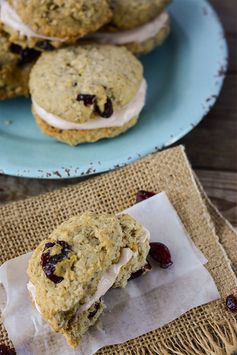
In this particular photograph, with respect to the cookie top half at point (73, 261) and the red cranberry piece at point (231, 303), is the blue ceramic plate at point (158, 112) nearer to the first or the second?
the cookie top half at point (73, 261)

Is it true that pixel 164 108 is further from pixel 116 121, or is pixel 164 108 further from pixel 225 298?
pixel 225 298

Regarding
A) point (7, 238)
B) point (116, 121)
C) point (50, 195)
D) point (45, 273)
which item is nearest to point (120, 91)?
point (116, 121)

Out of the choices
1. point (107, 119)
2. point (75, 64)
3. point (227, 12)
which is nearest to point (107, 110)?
point (107, 119)

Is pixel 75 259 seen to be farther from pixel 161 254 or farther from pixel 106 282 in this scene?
pixel 161 254

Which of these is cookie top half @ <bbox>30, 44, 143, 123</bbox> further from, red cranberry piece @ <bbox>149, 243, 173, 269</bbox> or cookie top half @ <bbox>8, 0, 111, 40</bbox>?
red cranberry piece @ <bbox>149, 243, 173, 269</bbox>

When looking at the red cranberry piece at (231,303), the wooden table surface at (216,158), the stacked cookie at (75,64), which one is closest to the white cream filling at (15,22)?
the stacked cookie at (75,64)

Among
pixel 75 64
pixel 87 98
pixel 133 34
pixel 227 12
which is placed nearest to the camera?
pixel 87 98
